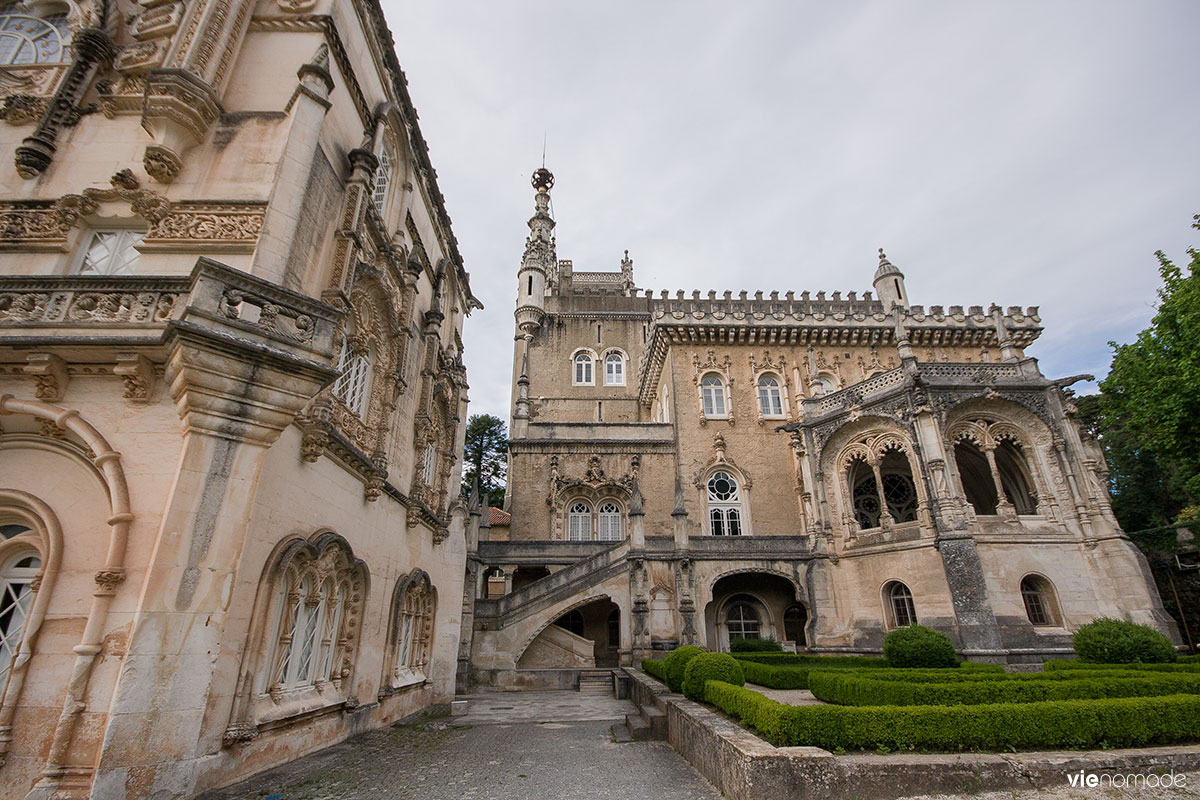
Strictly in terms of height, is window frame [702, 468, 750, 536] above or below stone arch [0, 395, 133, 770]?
above

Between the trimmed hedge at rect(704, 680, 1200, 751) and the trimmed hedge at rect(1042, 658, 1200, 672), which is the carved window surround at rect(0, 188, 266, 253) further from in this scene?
the trimmed hedge at rect(1042, 658, 1200, 672)

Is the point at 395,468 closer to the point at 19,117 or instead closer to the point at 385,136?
the point at 385,136

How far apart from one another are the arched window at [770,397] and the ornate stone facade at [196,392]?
2003 centimetres

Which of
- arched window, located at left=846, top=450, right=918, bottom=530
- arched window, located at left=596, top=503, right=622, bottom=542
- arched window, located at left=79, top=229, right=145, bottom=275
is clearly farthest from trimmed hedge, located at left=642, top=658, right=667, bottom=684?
arched window, located at left=846, top=450, right=918, bottom=530

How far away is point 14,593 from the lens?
19.0ft

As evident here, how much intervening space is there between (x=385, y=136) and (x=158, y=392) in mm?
Answer: 7848

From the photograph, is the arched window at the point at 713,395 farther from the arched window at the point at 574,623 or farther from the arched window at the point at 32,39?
the arched window at the point at 32,39

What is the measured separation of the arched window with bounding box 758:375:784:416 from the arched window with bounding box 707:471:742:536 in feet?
13.4

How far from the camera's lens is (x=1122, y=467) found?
30.3m

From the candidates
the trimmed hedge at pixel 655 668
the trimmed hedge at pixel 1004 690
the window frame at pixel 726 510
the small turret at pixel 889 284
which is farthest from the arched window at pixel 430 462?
the small turret at pixel 889 284

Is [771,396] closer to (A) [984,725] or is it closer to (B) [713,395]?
(B) [713,395]

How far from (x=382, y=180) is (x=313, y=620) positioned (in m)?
8.68

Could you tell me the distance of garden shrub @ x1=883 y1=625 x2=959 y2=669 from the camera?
1276cm

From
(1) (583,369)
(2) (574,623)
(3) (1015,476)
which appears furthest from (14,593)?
(1) (583,369)
